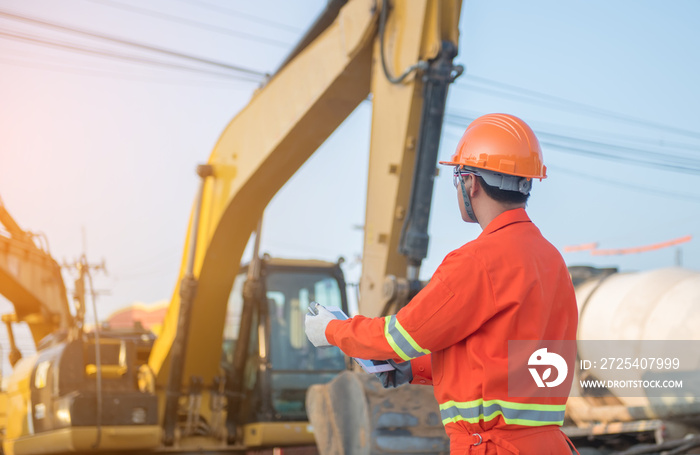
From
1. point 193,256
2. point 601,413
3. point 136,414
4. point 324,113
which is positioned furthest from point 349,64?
point 136,414

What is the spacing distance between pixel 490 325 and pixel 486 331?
23mm

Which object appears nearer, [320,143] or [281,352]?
[320,143]

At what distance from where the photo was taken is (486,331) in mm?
2326

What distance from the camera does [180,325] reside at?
826 centimetres

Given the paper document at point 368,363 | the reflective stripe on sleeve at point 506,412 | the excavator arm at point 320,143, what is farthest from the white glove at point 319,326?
the excavator arm at point 320,143

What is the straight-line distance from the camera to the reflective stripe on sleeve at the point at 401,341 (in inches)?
91.4

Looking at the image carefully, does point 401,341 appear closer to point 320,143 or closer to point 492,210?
point 492,210

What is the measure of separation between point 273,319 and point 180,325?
1.11m

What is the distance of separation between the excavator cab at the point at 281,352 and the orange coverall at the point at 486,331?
Result: 6.29m

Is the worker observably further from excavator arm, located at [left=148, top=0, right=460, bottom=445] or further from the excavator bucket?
excavator arm, located at [left=148, top=0, right=460, bottom=445]

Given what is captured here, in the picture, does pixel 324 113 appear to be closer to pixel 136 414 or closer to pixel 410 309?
pixel 136 414

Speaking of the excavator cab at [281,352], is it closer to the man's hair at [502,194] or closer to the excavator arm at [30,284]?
the excavator arm at [30,284]

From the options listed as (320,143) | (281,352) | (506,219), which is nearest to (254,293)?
(281,352)

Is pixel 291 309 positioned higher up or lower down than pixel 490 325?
higher up
